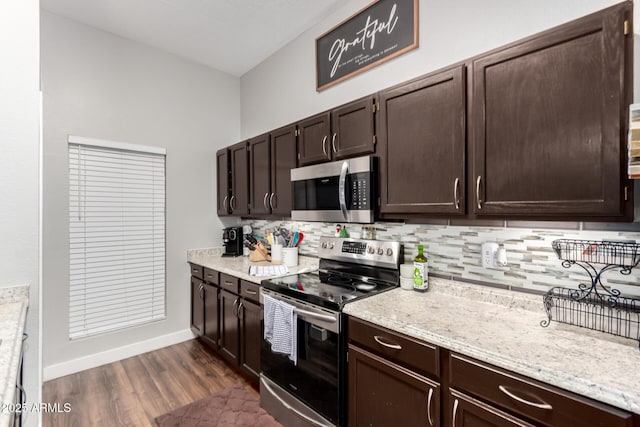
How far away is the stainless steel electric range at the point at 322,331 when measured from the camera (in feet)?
5.44

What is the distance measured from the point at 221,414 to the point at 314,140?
213 cm

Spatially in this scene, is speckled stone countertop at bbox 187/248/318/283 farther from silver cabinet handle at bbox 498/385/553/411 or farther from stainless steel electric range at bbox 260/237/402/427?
silver cabinet handle at bbox 498/385/553/411

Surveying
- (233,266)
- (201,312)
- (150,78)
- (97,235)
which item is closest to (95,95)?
(150,78)

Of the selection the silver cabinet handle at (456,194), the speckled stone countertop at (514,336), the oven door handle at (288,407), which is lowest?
the oven door handle at (288,407)

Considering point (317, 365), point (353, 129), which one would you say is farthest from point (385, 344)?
point (353, 129)

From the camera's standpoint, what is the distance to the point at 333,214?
213 centimetres

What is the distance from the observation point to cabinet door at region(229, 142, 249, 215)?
3.14m

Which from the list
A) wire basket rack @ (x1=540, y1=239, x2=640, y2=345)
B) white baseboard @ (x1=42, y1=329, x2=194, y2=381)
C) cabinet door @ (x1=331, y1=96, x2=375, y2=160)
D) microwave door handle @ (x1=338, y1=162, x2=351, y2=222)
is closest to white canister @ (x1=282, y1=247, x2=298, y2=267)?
microwave door handle @ (x1=338, y1=162, x2=351, y2=222)

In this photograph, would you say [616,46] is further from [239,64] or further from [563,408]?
[239,64]

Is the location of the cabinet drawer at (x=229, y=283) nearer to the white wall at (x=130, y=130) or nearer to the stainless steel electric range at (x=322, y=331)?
the stainless steel electric range at (x=322, y=331)

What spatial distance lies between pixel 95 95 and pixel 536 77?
3.50m

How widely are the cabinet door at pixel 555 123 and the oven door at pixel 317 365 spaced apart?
3.36ft

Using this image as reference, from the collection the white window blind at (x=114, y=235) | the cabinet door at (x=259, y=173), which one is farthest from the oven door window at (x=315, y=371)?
the white window blind at (x=114, y=235)

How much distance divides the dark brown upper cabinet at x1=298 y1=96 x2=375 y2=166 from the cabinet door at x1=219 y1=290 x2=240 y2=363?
1.37 meters
